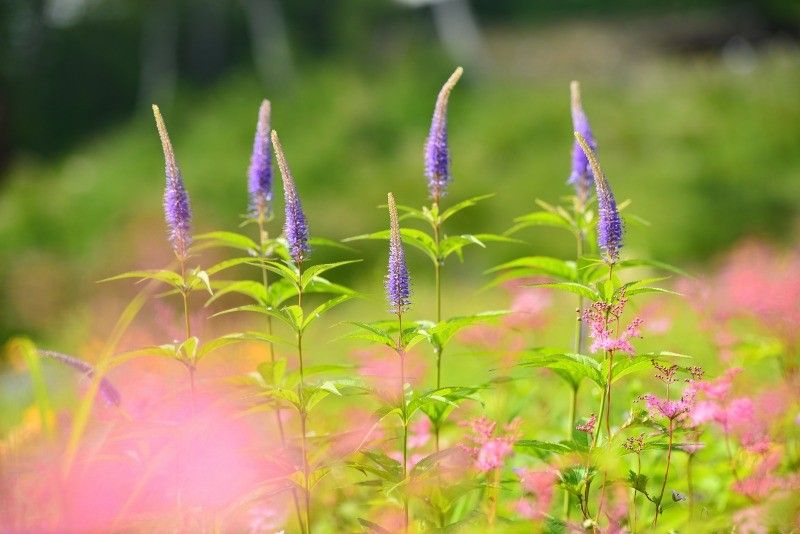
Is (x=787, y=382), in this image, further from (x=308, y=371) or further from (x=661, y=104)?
(x=661, y=104)

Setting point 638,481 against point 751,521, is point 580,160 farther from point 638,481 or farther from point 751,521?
point 751,521

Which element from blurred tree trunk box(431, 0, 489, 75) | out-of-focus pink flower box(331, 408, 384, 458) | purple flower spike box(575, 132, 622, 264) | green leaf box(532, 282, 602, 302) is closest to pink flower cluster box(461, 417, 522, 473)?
out-of-focus pink flower box(331, 408, 384, 458)

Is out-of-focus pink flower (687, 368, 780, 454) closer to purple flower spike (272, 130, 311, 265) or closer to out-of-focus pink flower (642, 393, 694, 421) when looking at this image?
out-of-focus pink flower (642, 393, 694, 421)

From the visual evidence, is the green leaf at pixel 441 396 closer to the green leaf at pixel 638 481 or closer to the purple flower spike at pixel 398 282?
the purple flower spike at pixel 398 282

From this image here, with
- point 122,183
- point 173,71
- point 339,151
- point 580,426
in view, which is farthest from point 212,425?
point 173,71

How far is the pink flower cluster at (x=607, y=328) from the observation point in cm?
180

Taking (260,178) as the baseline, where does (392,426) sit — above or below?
below

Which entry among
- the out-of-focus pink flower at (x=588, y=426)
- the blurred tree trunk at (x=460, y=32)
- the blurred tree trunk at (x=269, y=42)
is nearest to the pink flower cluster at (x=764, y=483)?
the out-of-focus pink flower at (x=588, y=426)

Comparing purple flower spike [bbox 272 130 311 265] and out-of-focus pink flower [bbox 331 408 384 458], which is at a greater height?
purple flower spike [bbox 272 130 311 265]

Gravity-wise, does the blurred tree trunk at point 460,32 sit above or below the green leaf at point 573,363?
above

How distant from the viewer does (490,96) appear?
43.2ft

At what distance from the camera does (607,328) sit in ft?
6.21

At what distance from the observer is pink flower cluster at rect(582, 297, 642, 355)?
5.91ft

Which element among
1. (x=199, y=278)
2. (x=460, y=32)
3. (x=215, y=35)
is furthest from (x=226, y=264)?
(x=215, y=35)
